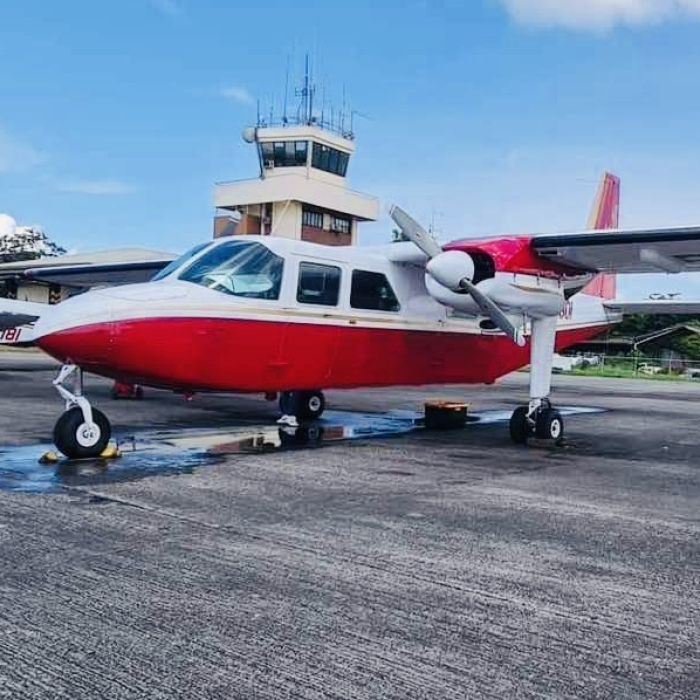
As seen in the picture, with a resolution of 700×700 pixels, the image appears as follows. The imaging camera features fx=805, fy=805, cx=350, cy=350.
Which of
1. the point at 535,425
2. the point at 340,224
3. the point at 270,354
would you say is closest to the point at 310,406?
the point at 270,354

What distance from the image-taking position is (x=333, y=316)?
11742mm

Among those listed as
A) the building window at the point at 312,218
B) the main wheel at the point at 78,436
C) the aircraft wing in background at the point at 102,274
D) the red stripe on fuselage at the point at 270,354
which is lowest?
the main wheel at the point at 78,436

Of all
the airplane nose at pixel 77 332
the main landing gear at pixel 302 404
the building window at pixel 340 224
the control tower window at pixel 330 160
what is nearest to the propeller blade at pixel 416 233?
the main landing gear at pixel 302 404

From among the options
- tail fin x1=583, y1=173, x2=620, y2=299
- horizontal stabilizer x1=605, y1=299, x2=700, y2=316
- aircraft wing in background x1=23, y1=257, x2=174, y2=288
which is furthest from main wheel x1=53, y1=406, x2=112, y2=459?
horizontal stabilizer x1=605, y1=299, x2=700, y2=316

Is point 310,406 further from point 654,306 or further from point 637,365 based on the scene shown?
point 637,365

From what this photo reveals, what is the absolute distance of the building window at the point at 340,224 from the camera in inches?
2753

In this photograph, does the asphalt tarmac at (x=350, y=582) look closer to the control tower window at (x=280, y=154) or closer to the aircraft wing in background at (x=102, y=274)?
the aircraft wing in background at (x=102, y=274)

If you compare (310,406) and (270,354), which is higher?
(270,354)

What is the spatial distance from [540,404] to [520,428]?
0.49m

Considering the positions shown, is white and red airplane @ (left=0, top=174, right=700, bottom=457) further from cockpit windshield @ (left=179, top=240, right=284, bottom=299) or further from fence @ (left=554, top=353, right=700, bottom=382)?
fence @ (left=554, top=353, right=700, bottom=382)

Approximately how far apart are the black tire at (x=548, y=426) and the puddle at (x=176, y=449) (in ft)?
7.10

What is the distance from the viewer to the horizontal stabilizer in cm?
1825

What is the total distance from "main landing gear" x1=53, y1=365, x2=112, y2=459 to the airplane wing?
271 inches

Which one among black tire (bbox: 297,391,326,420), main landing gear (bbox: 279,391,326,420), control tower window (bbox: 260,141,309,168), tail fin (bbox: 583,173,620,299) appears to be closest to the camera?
main landing gear (bbox: 279,391,326,420)
